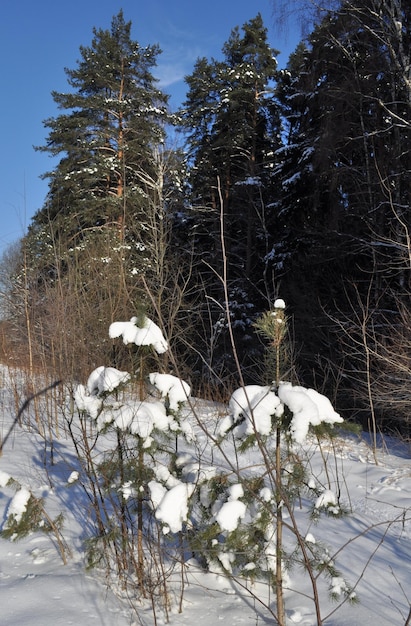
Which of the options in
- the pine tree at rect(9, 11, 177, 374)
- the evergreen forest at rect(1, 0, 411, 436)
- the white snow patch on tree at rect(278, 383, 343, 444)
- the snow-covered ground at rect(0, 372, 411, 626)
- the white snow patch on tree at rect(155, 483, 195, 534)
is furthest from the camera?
the pine tree at rect(9, 11, 177, 374)

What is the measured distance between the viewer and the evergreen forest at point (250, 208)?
7.90 metres

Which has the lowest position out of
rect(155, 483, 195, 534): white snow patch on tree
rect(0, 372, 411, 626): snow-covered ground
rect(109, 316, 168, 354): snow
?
rect(0, 372, 411, 626): snow-covered ground

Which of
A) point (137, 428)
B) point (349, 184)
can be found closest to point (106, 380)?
point (137, 428)

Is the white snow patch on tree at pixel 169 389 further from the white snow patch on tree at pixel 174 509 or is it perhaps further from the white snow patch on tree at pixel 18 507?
the white snow patch on tree at pixel 18 507

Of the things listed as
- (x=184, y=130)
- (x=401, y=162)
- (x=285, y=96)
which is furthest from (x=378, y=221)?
(x=184, y=130)

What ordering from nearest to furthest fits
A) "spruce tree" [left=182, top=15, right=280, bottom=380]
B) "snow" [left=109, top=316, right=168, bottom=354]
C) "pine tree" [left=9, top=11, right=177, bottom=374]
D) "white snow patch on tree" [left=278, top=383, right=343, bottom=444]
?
"white snow patch on tree" [left=278, top=383, right=343, bottom=444] → "snow" [left=109, top=316, right=168, bottom=354] → "pine tree" [left=9, top=11, right=177, bottom=374] → "spruce tree" [left=182, top=15, right=280, bottom=380]

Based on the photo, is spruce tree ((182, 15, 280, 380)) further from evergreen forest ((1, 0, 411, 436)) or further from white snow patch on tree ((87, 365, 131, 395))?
white snow patch on tree ((87, 365, 131, 395))

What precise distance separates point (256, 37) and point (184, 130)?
3.86 meters

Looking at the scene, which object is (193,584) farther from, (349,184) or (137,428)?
(349,184)

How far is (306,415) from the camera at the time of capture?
75.4 inches

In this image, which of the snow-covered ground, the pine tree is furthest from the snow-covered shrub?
the pine tree

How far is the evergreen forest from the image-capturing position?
25.9 ft

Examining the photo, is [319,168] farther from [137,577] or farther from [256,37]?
[137,577]

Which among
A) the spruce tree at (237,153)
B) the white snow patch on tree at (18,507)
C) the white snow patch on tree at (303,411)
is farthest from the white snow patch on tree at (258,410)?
the spruce tree at (237,153)
